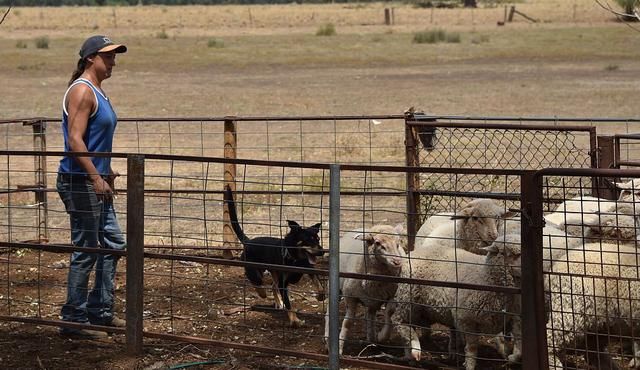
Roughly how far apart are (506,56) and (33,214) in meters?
31.7

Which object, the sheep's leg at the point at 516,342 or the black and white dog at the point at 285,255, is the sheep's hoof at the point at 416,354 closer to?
the sheep's leg at the point at 516,342

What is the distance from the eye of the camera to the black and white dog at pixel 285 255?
8.37 metres

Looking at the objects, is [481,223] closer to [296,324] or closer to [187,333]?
[296,324]

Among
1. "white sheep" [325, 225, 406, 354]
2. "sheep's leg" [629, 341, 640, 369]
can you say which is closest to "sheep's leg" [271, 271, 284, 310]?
"white sheep" [325, 225, 406, 354]

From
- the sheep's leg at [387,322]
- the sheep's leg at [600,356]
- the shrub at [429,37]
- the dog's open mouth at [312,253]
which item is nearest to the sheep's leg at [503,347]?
the sheep's leg at [600,356]

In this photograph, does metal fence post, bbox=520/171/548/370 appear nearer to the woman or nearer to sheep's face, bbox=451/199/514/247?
sheep's face, bbox=451/199/514/247

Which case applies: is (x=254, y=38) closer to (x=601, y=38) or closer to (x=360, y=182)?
(x=601, y=38)

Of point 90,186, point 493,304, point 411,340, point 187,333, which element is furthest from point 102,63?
point 493,304

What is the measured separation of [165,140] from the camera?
1950 cm

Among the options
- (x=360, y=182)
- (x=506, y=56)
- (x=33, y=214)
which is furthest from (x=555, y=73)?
(x=33, y=214)

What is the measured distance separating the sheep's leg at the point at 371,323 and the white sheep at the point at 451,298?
19cm

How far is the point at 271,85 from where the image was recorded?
3186 cm

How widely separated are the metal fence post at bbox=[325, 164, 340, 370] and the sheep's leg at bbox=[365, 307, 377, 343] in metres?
1.16

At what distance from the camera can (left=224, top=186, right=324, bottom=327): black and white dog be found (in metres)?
8.37
